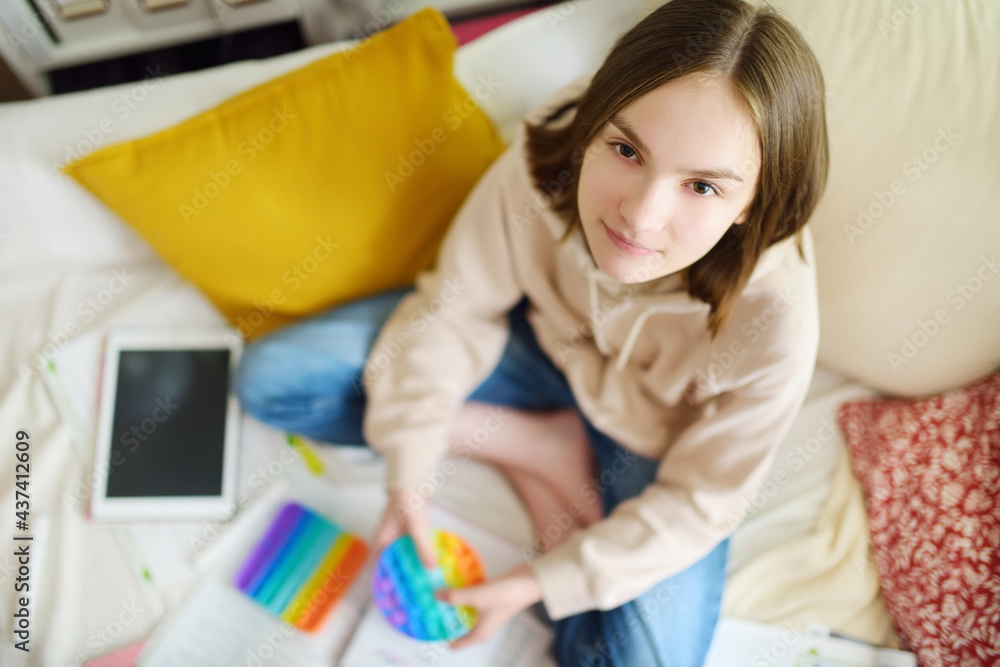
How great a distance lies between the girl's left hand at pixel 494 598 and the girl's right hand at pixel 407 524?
5 cm

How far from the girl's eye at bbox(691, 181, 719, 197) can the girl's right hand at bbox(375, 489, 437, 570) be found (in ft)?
1.64

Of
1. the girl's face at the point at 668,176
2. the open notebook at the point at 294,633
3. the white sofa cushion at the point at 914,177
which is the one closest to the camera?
the girl's face at the point at 668,176

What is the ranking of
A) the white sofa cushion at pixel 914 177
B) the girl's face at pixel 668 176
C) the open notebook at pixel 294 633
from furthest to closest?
the open notebook at pixel 294 633, the white sofa cushion at pixel 914 177, the girl's face at pixel 668 176

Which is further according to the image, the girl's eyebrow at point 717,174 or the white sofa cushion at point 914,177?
the white sofa cushion at point 914,177

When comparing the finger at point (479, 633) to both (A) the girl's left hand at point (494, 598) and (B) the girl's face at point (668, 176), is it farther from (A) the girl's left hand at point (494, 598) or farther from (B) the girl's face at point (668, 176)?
(B) the girl's face at point (668, 176)

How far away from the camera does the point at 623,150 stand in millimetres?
543

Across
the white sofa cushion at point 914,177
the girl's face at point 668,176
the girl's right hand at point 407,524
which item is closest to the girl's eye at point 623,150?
the girl's face at point 668,176

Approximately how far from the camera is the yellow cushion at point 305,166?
77 centimetres

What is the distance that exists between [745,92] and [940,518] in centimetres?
60

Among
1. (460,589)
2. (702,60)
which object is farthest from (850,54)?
(460,589)

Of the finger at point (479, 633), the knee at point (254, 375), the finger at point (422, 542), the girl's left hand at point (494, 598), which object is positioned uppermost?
the knee at point (254, 375)

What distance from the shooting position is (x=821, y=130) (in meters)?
0.56

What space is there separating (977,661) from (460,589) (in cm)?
59

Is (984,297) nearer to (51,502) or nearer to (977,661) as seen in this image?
(977,661)
